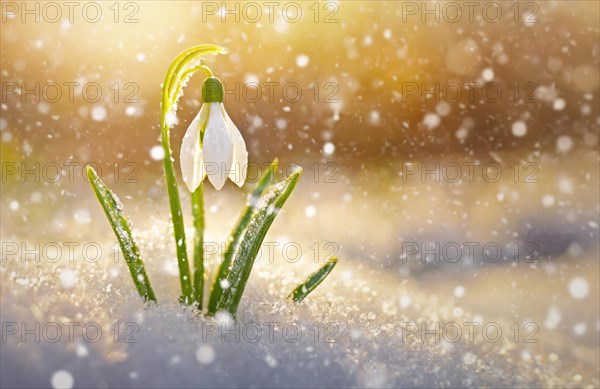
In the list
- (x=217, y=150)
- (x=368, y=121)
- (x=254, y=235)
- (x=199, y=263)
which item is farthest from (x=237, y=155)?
(x=368, y=121)

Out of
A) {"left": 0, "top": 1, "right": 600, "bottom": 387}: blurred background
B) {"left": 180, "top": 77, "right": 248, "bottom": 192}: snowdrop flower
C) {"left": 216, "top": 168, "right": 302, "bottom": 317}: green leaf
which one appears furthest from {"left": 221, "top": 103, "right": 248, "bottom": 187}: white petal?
{"left": 0, "top": 1, "right": 600, "bottom": 387}: blurred background

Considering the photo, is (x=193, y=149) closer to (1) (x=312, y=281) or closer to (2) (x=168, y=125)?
(2) (x=168, y=125)

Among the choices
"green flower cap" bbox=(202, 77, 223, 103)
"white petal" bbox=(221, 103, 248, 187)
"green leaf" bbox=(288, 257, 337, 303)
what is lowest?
"green leaf" bbox=(288, 257, 337, 303)

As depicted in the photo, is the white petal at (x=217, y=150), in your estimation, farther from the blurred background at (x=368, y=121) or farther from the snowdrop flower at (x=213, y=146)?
the blurred background at (x=368, y=121)

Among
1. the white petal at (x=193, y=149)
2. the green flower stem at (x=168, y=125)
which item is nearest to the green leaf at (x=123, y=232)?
the green flower stem at (x=168, y=125)

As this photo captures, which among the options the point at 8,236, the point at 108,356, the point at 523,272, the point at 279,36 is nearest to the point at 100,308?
the point at 108,356

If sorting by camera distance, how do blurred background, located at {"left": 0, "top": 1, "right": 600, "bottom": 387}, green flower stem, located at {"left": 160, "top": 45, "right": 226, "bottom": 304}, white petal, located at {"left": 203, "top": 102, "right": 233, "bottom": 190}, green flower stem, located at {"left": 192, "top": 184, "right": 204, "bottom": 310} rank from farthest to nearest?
1. blurred background, located at {"left": 0, "top": 1, "right": 600, "bottom": 387}
2. green flower stem, located at {"left": 192, "top": 184, "right": 204, "bottom": 310}
3. green flower stem, located at {"left": 160, "top": 45, "right": 226, "bottom": 304}
4. white petal, located at {"left": 203, "top": 102, "right": 233, "bottom": 190}

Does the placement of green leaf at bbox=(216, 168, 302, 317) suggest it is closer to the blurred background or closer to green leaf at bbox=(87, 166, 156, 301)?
green leaf at bbox=(87, 166, 156, 301)
